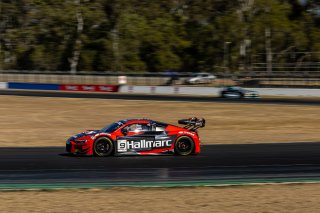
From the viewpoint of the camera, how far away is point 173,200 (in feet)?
37.1

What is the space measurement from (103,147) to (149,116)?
16.0 m

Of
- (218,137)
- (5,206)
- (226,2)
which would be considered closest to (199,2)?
(226,2)

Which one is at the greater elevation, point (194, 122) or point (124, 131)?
point (194, 122)

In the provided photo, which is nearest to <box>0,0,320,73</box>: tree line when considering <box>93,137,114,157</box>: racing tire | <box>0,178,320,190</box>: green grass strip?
<box>93,137,114,157</box>: racing tire

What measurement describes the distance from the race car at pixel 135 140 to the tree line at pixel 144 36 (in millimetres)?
58491

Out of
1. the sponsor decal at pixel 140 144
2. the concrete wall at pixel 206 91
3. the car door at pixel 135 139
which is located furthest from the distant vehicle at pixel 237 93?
the car door at pixel 135 139

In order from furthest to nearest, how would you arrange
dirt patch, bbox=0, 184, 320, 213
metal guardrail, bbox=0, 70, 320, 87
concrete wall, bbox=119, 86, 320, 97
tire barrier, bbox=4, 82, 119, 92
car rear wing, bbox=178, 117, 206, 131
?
1. metal guardrail, bbox=0, 70, 320, 87
2. tire barrier, bbox=4, 82, 119, 92
3. concrete wall, bbox=119, 86, 320, 97
4. car rear wing, bbox=178, 117, 206, 131
5. dirt patch, bbox=0, 184, 320, 213

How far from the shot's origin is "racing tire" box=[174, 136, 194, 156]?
681 inches

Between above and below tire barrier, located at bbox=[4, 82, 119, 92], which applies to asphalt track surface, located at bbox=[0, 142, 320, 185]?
below

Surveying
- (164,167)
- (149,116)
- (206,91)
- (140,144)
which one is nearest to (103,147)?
(140,144)

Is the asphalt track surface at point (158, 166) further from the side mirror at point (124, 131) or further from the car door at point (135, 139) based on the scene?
the side mirror at point (124, 131)

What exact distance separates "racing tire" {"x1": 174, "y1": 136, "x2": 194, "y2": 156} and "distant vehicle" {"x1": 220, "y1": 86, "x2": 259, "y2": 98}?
2729 centimetres

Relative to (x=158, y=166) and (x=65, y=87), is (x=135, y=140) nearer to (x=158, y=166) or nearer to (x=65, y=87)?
(x=158, y=166)

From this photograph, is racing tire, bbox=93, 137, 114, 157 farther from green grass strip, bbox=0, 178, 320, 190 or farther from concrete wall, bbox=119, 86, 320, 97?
concrete wall, bbox=119, 86, 320, 97
